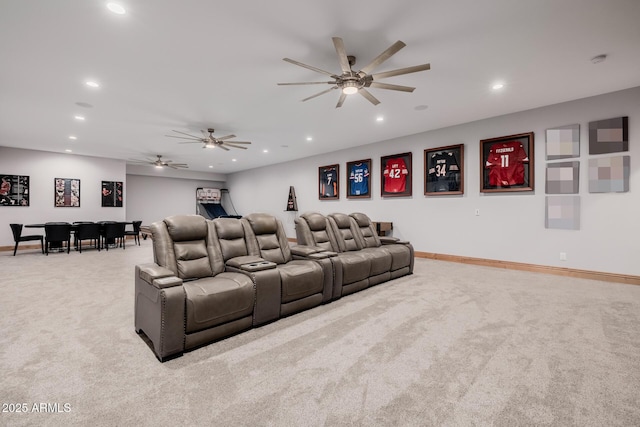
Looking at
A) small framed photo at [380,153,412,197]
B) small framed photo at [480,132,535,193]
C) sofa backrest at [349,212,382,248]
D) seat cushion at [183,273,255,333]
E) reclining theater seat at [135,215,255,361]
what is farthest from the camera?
small framed photo at [380,153,412,197]

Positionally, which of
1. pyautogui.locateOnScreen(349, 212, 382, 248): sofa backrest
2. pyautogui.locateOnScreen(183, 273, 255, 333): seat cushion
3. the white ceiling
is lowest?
pyautogui.locateOnScreen(183, 273, 255, 333): seat cushion

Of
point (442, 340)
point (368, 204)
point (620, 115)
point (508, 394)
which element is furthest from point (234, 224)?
point (620, 115)

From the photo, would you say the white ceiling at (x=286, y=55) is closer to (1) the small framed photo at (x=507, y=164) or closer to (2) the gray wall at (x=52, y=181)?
(1) the small framed photo at (x=507, y=164)

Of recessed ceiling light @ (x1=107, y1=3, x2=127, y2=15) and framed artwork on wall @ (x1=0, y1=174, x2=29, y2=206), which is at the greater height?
recessed ceiling light @ (x1=107, y1=3, x2=127, y2=15)

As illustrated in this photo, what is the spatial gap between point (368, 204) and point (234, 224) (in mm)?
5020

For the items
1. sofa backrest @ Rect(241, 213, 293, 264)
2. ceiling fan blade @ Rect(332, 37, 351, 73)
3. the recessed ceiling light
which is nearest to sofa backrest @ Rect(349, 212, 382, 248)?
sofa backrest @ Rect(241, 213, 293, 264)

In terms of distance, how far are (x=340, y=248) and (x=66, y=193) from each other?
→ 31.4 feet

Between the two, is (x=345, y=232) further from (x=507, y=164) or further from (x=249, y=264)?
(x=507, y=164)

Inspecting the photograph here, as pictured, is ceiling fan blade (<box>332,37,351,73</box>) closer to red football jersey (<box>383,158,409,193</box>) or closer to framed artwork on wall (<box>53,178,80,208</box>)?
red football jersey (<box>383,158,409,193</box>)

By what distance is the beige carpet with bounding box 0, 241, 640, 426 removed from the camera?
161 cm

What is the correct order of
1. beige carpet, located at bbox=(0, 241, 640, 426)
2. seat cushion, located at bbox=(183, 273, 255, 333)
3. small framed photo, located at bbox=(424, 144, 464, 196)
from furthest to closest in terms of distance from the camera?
1. small framed photo, located at bbox=(424, 144, 464, 196)
2. seat cushion, located at bbox=(183, 273, 255, 333)
3. beige carpet, located at bbox=(0, 241, 640, 426)

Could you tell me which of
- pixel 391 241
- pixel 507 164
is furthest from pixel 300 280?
pixel 507 164

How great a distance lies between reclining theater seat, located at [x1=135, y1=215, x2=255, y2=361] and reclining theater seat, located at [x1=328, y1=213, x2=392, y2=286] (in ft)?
6.84

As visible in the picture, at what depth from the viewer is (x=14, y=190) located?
26.6ft
